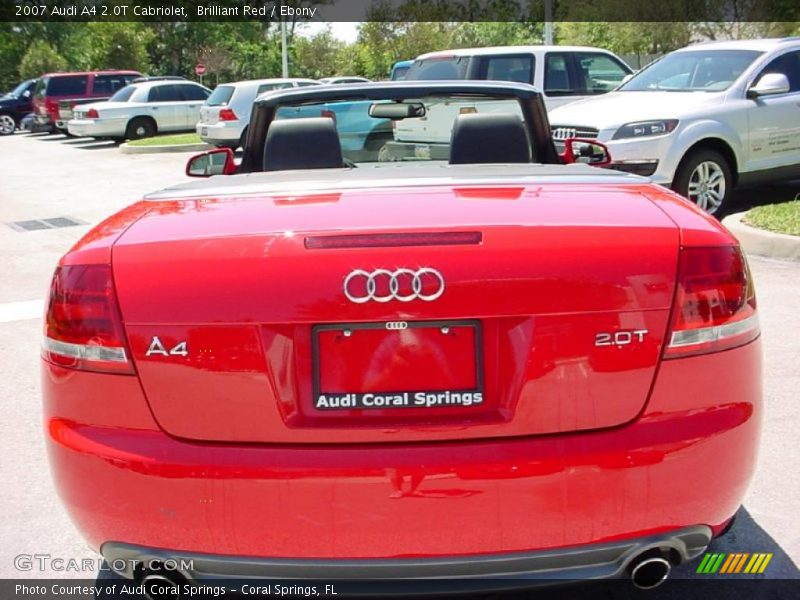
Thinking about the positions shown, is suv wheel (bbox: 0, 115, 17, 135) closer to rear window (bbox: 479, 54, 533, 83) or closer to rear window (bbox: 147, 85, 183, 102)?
rear window (bbox: 147, 85, 183, 102)

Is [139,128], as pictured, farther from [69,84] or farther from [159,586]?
[159,586]

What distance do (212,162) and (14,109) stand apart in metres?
33.6

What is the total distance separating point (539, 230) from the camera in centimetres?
257

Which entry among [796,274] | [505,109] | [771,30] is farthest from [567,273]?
[771,30]

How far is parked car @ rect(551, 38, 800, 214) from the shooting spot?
9953mm

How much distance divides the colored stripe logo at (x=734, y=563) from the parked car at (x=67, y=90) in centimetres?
3090

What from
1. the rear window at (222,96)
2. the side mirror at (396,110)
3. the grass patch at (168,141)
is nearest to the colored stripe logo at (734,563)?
the side mirror at (396,110)

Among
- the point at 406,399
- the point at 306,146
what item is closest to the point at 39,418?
the point at 306,146

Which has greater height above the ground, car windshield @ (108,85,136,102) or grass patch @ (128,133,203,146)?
car windshield @ (108,85,136,102)

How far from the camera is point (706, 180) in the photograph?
10234 millimetres

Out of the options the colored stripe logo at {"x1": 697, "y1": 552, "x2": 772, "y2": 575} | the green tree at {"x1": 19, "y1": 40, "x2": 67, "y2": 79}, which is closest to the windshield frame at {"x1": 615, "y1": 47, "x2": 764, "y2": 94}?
the colored stripe logo at {"x1": 697, "y1": 552, "x2": 772, "y2": 575}

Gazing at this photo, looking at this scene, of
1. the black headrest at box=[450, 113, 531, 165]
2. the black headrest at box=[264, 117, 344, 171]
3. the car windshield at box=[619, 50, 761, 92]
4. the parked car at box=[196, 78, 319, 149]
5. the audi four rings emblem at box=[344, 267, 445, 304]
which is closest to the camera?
the audi four rings emblem at box=[344, 267, 445, 304]

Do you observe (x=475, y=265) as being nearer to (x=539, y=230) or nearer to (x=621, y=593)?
(x=539, y=230)

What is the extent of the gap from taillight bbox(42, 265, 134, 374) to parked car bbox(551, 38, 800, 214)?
7961 millimetres
